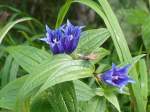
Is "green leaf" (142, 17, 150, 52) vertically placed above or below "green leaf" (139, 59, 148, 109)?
above

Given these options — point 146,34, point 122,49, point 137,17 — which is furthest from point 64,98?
point 137,17

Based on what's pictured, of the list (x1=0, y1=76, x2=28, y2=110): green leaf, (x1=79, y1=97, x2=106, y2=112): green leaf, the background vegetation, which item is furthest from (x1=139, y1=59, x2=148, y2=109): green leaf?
(x1=0, y1=76, x2=28, y2=110): green leaf

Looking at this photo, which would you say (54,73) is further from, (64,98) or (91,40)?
(91,40)

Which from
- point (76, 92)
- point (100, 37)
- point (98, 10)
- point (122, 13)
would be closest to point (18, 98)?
point (76, 92)

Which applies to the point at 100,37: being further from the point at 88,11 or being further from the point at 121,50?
the point at 88,11

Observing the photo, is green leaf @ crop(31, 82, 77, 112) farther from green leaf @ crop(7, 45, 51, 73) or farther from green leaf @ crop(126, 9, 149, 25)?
green leaf @ crop(126, 9, 149, 25)

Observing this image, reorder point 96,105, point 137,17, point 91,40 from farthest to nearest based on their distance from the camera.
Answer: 1. point 137,17
2. point 91,40
3. point 96,105
